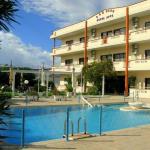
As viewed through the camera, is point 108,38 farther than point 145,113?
Yes

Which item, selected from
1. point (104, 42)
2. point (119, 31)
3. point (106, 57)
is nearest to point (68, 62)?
point (106, 57)

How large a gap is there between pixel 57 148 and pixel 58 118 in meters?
11.4

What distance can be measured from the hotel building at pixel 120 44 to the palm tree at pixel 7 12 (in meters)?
31.7

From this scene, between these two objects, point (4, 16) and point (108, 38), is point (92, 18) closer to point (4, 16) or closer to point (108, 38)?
point (108, 38)

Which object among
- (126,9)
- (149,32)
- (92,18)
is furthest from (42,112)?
(92,18)

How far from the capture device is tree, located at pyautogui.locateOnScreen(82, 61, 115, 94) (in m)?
38.9

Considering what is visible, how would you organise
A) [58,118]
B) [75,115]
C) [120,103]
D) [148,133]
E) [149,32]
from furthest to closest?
1. [149,32]
2. [120,103]
3. [75,115]
4. [58,118]
5. [148,133]

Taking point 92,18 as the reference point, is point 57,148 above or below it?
below

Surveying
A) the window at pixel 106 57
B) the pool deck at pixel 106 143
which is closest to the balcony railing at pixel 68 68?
the window at pixel 106 57

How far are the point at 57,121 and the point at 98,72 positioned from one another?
20.3m

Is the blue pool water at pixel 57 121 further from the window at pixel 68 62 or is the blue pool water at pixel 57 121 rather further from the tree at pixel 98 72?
the window at pixel 68 62

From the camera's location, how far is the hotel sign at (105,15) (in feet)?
135

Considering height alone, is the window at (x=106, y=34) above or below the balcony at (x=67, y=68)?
above

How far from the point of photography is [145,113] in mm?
23469
